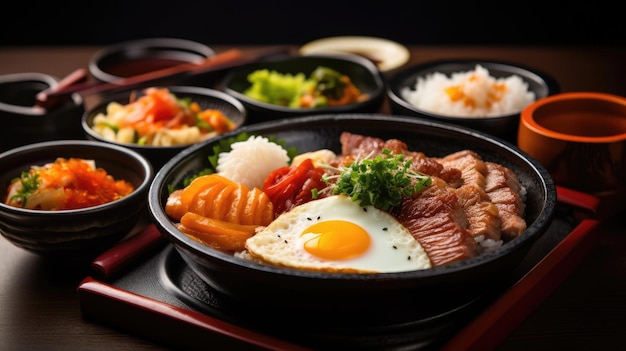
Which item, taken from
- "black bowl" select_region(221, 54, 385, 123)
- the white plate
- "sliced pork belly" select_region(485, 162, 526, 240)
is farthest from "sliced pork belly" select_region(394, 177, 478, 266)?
the white plate

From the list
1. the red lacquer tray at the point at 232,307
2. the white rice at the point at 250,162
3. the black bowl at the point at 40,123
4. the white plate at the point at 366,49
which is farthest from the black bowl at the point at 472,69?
the black bowl at the point at 40,123

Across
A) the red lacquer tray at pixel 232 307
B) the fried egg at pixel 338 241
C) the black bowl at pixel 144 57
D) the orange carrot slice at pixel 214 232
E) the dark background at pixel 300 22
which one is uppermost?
the fried egg at pixel 338 241

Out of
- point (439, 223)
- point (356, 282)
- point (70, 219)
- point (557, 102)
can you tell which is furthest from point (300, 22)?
point (356, 282)

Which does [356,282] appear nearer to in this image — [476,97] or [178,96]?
[476,97]

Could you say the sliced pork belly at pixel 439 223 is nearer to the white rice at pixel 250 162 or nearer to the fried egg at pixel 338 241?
the fried egg at pixel 338 241

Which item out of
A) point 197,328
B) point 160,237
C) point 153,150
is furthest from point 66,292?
point 153,150

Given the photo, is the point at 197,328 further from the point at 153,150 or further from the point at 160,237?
the point at 153,150

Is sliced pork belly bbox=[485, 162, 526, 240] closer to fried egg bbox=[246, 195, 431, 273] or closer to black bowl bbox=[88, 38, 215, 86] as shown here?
fried egg bbox=[246, 195, 431, 273]
